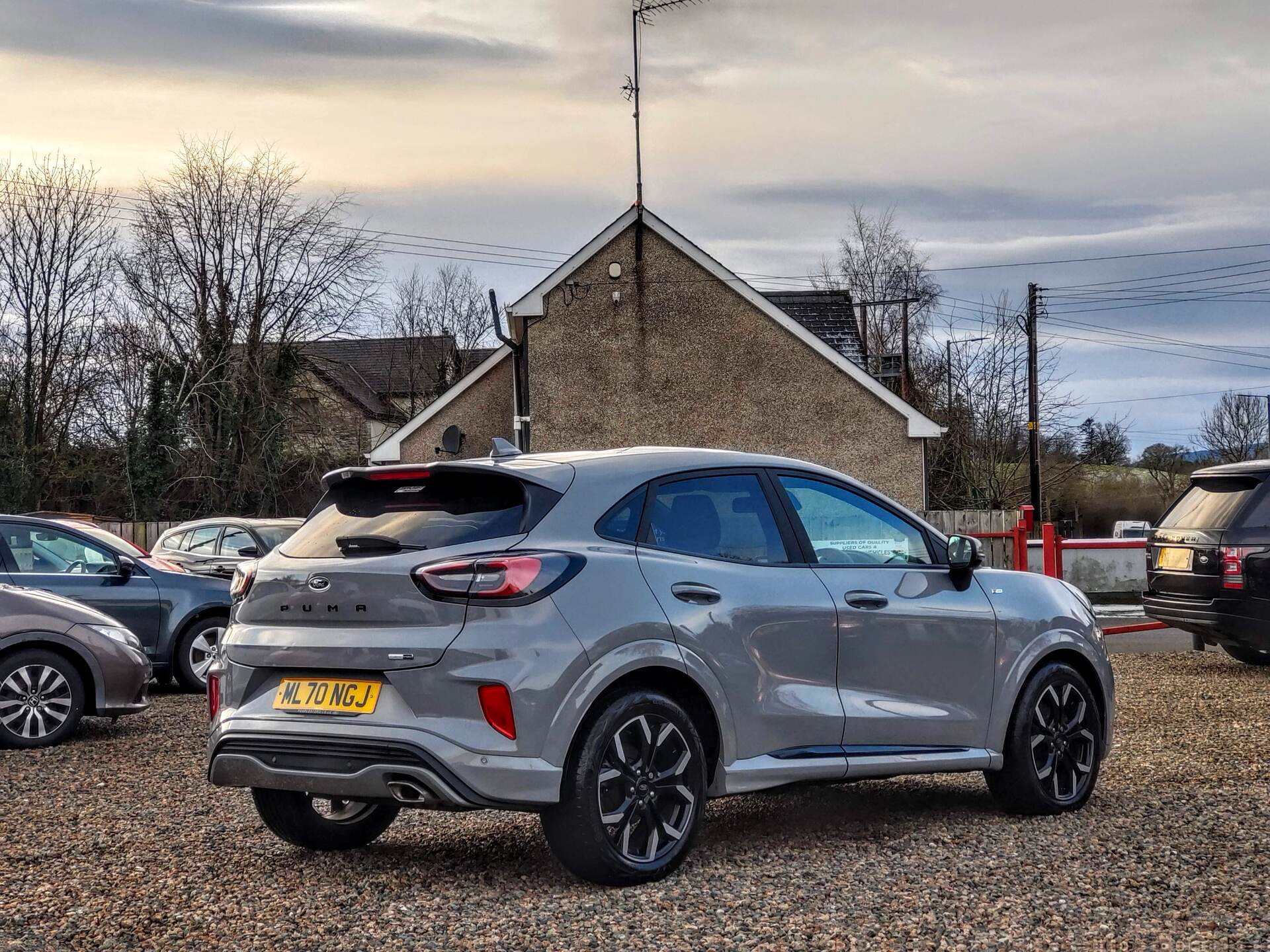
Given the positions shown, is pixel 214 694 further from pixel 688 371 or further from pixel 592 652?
pixel 688 371

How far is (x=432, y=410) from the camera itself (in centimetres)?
3394

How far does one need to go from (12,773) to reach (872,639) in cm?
542

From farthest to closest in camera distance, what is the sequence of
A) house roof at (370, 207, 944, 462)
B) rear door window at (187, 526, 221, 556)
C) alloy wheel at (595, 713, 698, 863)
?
house roof at (370, 207, 944, 462)
rear door window at (187, 526, 221, 556)
alloy wheel at (595, 713, 698, 863)

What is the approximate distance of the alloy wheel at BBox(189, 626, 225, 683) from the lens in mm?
13641

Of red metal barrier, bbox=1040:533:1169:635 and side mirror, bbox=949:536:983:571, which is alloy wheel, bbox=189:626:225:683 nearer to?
side mirror, bbox=949:536:983:571

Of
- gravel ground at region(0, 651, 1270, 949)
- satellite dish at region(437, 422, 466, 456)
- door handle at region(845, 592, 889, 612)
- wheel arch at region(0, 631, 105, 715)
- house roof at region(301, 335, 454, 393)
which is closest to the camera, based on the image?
gravel ground at region(0, 651, 1270, 949)

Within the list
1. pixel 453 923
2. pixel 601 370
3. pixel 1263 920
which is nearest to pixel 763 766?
pixel 453 923

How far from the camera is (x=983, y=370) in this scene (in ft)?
174

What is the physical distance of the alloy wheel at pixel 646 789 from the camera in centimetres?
543

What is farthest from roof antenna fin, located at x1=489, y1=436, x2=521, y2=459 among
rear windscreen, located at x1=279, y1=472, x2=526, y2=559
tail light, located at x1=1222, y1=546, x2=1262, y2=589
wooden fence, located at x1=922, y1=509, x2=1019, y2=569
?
wooden fence, located at x1=922, y1=509, x2=1019, y2=569

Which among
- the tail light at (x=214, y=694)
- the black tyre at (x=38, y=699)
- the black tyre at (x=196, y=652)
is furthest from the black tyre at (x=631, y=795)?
the black tyre at (x=196, y=652)

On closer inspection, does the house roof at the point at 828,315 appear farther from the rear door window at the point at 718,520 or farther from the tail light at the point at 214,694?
the tail light at the point at 214,694

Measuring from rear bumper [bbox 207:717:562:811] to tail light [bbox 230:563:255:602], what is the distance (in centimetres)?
69

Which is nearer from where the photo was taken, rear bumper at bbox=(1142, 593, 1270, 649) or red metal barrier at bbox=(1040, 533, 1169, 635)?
rear bumper at bbox=(1142, 593, 1270, 649)
